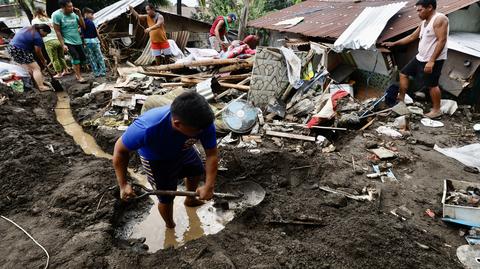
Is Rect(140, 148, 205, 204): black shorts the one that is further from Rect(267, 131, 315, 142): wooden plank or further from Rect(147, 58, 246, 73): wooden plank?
Rect(147, 58, 246, 73): wooden plank

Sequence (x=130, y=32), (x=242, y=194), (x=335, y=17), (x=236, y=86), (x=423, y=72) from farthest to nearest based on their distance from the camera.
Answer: (x=130, y=32), (x=335, y=17), (x=236, y=86), (x=423, y=72), (x=242, y=194)

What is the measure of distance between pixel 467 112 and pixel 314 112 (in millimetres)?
3280

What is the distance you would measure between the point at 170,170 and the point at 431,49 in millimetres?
5208

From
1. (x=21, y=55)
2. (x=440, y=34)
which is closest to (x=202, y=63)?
(x=21, y=55)

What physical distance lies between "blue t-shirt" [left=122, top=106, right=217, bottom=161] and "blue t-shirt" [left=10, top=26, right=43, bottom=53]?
20.5ft

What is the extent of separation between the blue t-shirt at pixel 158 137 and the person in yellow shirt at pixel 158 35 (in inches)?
274

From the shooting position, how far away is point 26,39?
7074mm

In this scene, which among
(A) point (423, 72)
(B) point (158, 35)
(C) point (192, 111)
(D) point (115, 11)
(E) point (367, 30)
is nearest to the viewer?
(C) point (192, 111)

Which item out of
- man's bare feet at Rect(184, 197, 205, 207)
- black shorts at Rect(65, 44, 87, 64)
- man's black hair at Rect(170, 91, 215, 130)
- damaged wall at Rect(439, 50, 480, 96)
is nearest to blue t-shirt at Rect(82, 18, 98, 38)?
black shorts at Rect(65, 44, 87, 64)

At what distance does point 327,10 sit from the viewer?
440 inches

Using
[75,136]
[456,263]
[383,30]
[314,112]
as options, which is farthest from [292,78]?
[75,136]

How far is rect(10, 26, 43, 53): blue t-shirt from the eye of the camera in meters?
7.05

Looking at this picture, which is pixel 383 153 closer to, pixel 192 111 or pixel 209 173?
pixel 209 173

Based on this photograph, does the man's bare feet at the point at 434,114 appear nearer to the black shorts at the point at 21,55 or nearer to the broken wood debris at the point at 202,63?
the broken wood debris at the point at 202,63
